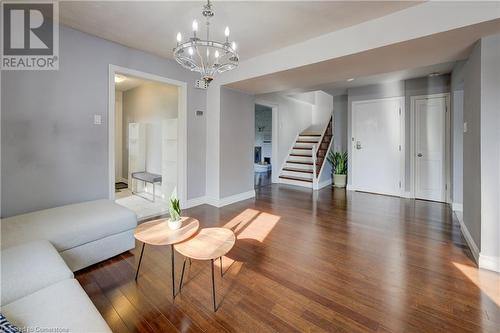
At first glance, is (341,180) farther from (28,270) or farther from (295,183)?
(28,270)

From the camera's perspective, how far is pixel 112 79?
3135 millimetres

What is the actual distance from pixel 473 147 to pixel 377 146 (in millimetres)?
2962

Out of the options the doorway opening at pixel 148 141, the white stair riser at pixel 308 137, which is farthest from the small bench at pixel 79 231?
the white stair riser at pixel 308 137

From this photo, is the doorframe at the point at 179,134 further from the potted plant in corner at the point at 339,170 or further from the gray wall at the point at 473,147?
the potted plant in corner at the point at 339,170

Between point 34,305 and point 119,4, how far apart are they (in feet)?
8.44

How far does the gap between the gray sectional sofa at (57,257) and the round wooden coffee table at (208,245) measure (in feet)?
2.21

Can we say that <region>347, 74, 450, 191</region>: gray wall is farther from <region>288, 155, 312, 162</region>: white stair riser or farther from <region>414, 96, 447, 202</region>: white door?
<region>288, 155, 312, 162</region>: white stair riser

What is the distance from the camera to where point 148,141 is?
5.53 m

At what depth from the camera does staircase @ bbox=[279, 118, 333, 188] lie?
616 cm

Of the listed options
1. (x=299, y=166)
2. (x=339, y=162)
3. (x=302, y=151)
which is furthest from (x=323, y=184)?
(x=302, y=151)

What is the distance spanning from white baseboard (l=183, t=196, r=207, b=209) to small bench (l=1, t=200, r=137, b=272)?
1.66 m

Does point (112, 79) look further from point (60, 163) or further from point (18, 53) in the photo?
point (60, 163)

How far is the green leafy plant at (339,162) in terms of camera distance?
611 cm

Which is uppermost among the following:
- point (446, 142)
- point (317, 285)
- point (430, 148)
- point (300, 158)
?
point (446, 142)
